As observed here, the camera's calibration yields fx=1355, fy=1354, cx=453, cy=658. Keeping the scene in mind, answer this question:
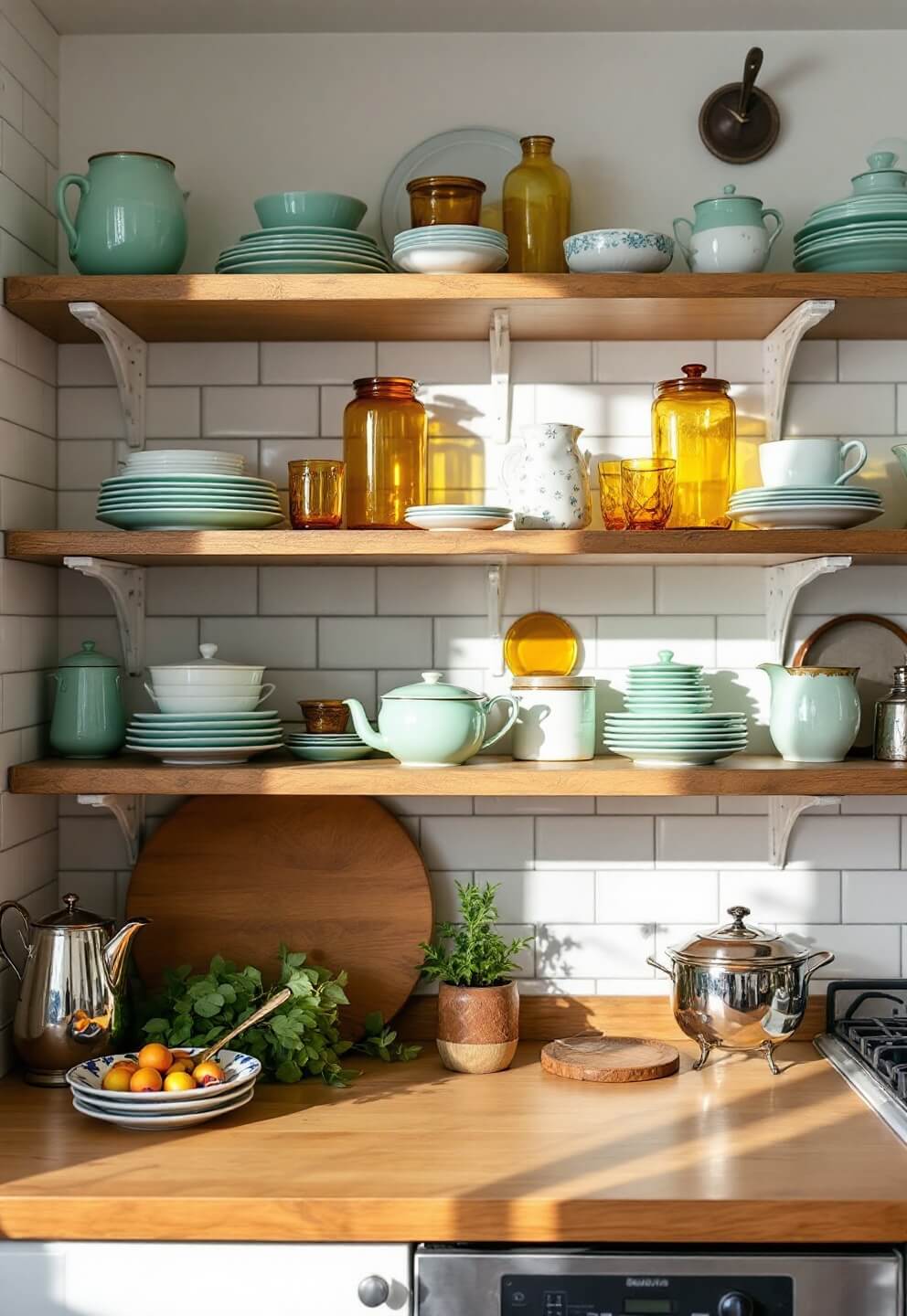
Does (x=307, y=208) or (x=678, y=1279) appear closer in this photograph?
(x=678, y=1279)

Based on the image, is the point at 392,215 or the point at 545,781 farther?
the point at 392,215

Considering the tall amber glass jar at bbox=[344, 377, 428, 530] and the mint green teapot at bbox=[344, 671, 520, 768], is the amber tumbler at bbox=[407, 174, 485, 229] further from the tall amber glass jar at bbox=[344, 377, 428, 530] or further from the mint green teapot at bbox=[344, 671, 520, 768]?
the mint green teapot at bbox=[344, 671, 520, 768]

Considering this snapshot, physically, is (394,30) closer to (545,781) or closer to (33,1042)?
(545,781)

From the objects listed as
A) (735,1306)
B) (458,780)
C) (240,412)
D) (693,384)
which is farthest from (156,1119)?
(693,384)

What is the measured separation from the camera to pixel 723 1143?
5.82 ft

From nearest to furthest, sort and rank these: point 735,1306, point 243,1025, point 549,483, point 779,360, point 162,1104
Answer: point 735,1306
point 162,1104
point 243,1025
point 549,483
point 779,360

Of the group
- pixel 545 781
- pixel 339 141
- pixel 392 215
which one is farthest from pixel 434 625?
pixel 339 141

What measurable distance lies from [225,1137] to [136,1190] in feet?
0.62

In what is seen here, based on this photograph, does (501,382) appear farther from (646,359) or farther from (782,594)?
(782,594)

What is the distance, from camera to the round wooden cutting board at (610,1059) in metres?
2.01

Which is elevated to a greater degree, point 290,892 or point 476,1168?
point 290,892

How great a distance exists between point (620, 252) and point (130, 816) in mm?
1179

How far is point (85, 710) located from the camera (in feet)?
6.89

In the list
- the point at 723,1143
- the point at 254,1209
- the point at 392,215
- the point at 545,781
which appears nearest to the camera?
the point at 254,1209
